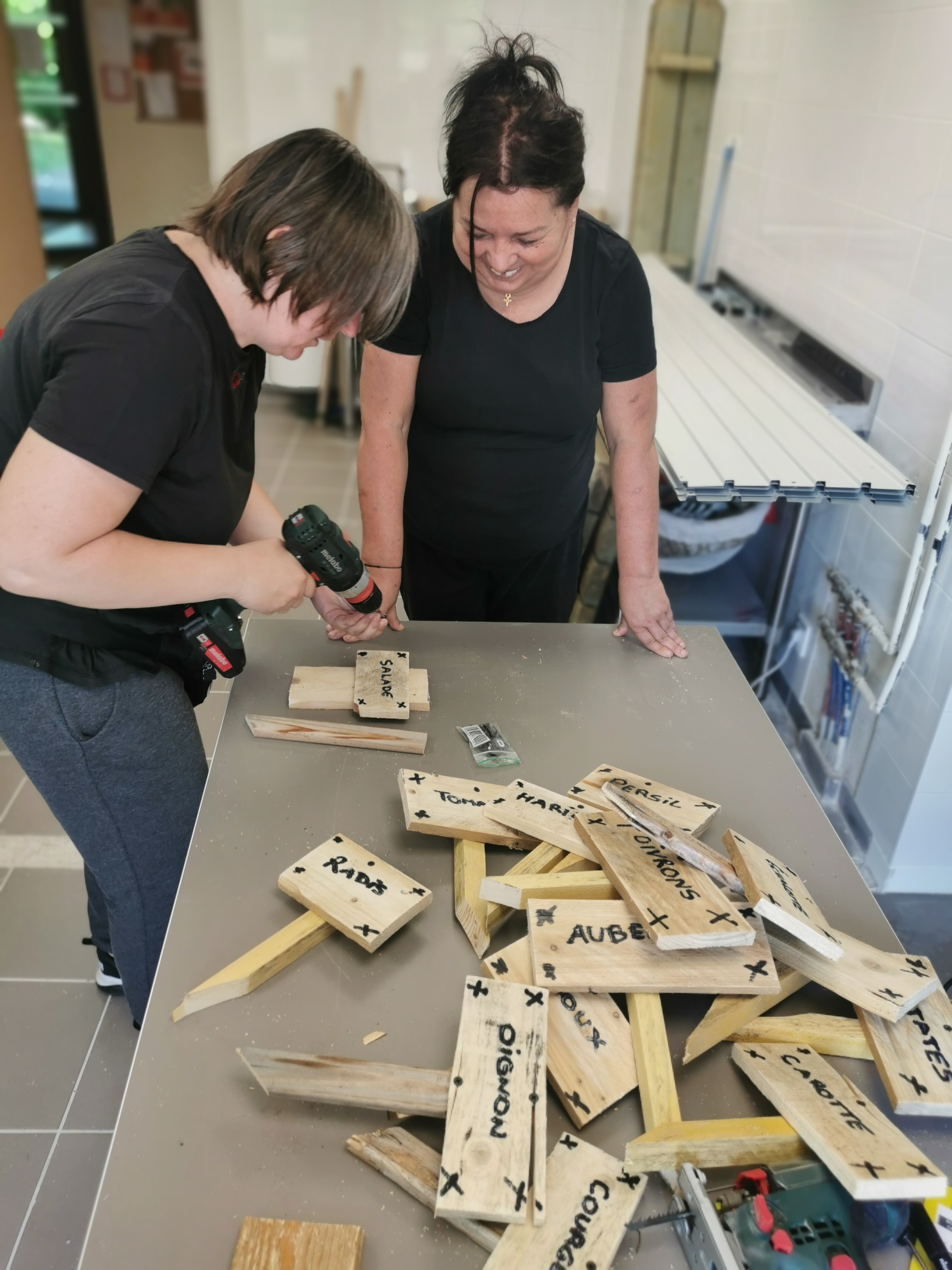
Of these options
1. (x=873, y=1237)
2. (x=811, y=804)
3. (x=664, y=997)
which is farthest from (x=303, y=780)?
(x=873, y=1237)

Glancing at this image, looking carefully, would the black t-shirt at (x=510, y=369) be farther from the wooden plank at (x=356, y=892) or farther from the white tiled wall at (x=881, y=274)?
the white tiled wall at (x=881, y=274)

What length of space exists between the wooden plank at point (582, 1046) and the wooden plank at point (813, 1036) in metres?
0.11

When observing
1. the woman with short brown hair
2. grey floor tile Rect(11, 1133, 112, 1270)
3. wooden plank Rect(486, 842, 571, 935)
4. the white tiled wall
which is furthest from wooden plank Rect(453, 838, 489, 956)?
the white tiled wall

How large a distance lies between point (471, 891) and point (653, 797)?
0.27 metres

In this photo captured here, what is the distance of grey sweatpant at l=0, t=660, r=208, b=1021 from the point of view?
1.17 metres

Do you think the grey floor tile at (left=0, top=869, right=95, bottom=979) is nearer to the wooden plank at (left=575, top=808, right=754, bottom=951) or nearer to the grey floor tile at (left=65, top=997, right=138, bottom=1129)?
the grey floor tile at (left=65, top=997, right=138, bottom=1129)

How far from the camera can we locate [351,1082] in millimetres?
803


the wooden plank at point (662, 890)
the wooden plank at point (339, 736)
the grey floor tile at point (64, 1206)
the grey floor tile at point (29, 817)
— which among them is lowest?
the grey floor tile at point (29, 817)

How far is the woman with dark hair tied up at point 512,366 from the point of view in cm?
125

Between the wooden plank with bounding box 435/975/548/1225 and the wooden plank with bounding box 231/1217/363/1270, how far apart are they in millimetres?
71

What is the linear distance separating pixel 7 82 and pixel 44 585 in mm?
5650

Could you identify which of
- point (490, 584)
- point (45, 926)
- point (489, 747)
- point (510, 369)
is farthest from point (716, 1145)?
point (45, 926)

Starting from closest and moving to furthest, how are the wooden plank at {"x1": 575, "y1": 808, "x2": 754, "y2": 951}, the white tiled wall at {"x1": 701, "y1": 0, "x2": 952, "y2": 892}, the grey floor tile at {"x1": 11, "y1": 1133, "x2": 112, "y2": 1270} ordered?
the wooden plank at {"x1": 575, "y1": 808, "x2": 754, "y2": 951}
the grey floor tile at {"x1": 11, "y1": 1133, "x2": 112, "y2": 1270}
the white tiled wall at {"x1": 701, "y1": 0, "x2": 952, "y2": 892}

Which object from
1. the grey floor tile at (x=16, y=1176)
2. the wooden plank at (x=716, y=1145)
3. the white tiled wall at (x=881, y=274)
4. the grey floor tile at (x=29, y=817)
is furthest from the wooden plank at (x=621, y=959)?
the grey floor tile at (x=29, y=817)
